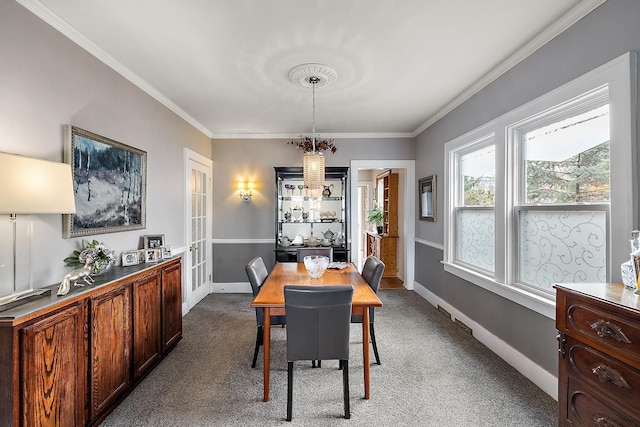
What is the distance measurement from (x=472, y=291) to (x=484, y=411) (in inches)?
59.0

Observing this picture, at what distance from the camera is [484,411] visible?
2.12 metres

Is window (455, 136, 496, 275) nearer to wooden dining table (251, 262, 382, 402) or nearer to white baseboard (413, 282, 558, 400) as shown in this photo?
white baseboard (413, 282, 558, 400)

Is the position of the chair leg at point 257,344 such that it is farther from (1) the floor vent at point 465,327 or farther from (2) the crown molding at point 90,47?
(2) the crown molding at point 90,47

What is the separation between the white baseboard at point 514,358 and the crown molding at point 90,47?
13.8ft

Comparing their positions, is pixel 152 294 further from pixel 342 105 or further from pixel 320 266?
pixel 342 105

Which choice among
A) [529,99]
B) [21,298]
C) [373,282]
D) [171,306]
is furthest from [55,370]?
[529,99]

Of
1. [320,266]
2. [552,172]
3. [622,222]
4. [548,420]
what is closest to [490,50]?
[552,172]

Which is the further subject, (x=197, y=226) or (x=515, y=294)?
(x=197, y=226)

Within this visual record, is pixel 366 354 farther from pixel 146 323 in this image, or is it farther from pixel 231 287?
pixel 231 287

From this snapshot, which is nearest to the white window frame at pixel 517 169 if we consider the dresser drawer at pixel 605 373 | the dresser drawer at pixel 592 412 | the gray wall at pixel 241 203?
the dresser drawer at pixel 605 373

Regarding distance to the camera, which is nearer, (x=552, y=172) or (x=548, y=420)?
(x=548, y=420)

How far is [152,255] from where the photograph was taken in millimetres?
2906

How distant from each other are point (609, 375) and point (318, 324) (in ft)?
4.69

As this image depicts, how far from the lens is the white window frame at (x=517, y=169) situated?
5.59ft
